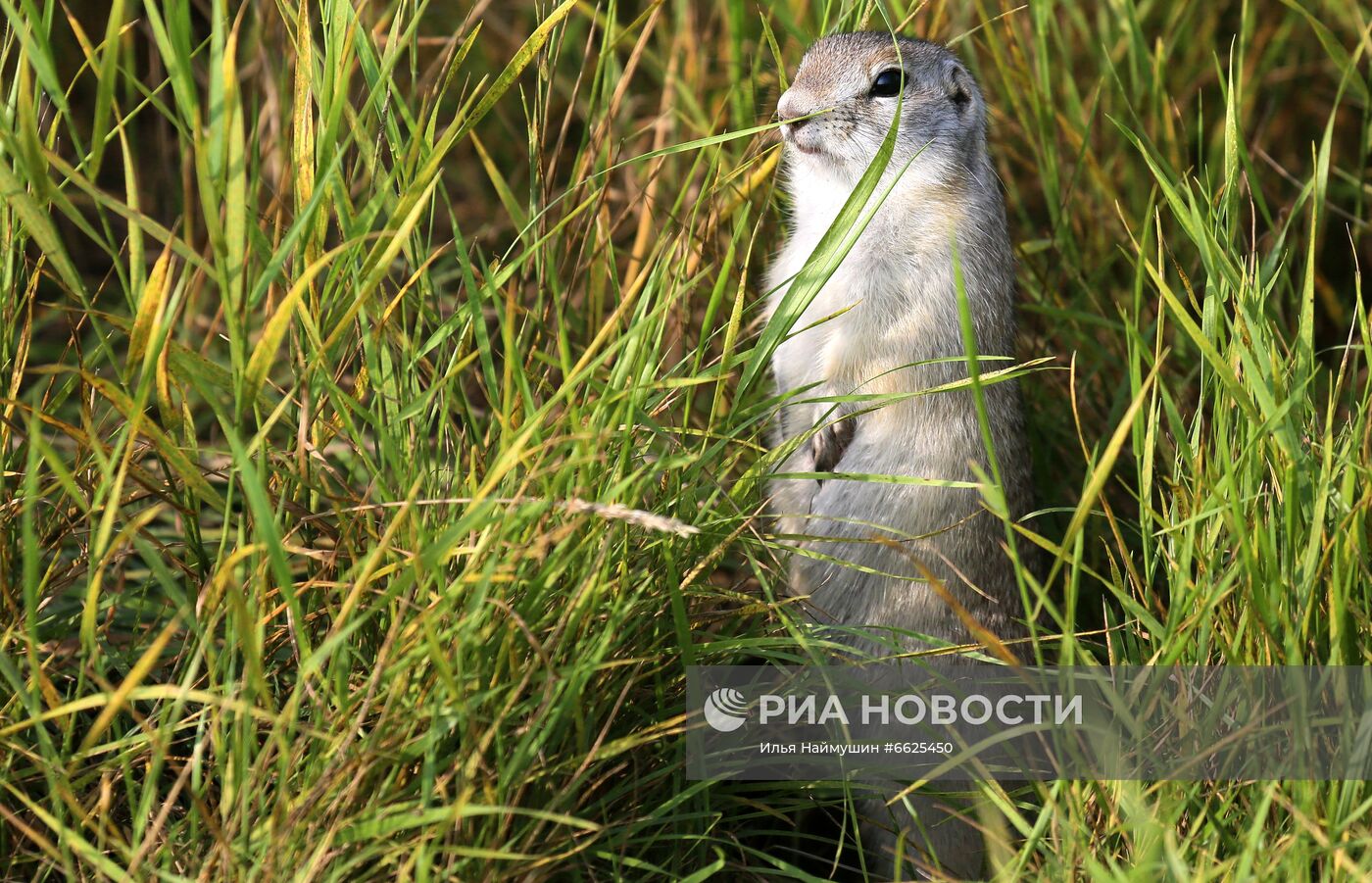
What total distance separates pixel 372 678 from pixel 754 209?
6.92 ft

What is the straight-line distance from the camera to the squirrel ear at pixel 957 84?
10.8 ft

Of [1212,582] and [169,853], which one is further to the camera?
[1212,582]

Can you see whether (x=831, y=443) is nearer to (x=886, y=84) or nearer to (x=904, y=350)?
(x=904, y=350)

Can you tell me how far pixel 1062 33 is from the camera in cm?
447

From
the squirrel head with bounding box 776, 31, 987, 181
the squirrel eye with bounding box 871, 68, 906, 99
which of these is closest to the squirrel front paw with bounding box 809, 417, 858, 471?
the squirrel head with bounding box 776, 31, 987, 181

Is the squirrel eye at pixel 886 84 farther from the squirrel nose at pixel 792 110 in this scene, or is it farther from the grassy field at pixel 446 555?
the grassy field at pixel 446 555

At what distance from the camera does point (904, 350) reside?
3150mm

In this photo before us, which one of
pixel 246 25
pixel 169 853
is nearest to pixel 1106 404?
pixel 169 853

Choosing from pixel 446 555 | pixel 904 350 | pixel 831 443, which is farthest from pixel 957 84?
pixel 446 555

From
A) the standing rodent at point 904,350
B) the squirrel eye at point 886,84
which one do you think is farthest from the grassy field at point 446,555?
the squirrel eye at point 886,84

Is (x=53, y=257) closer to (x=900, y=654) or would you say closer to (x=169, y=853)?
(x=169, y=853)

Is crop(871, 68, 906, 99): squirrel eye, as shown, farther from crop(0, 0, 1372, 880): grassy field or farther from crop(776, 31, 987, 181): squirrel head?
crop(0, 0, 1372, 880): grassy field

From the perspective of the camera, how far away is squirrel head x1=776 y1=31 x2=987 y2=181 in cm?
304

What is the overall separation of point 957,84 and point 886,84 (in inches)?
12.3
